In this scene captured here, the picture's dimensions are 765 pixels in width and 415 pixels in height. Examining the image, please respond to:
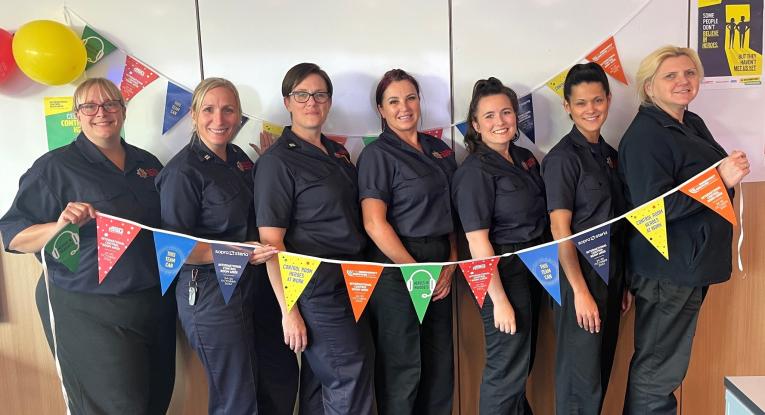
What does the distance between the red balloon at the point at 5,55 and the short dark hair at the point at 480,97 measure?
1815 mm

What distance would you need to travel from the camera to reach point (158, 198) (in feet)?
6.77

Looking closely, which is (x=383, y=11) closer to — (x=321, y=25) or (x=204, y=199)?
(x=321, y=25)

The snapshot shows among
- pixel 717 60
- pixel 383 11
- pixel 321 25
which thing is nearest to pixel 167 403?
pixel 321 25

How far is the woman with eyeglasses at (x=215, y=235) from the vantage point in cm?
187

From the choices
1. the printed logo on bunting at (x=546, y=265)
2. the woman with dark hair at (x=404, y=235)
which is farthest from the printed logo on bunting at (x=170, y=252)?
the printed logo on bunting at (x=546, y=265)

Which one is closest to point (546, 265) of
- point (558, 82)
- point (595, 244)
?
point (595, 244)

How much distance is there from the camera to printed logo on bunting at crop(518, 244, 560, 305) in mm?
1847

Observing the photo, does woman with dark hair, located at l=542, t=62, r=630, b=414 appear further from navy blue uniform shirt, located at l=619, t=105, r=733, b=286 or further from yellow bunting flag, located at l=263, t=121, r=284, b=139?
yellow bunting flag, located at l=263, t=121, r=284, b=139

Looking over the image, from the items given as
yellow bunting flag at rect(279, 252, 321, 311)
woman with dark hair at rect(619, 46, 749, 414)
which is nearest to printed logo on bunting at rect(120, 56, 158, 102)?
yellow bunting flag at rect(279, 252, 321, 311)

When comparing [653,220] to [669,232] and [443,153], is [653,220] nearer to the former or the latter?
[669,232]

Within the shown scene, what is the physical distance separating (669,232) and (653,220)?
20 centimetres

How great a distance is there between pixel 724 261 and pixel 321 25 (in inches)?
70.5

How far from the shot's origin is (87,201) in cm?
191

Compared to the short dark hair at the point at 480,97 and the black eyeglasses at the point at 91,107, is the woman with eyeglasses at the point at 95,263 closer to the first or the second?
the black eyeglasses at the point at 91,107
